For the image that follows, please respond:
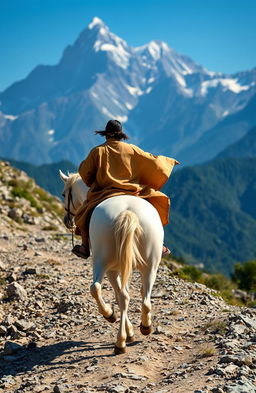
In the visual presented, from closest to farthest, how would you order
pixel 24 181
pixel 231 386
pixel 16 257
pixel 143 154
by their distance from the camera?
pixel 231 386
pixel 143 154
pixel 16 257
pixel 24 181

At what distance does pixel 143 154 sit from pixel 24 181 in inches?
1127

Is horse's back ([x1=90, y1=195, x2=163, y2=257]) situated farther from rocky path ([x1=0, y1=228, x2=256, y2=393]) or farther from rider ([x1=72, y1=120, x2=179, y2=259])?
rocky path ([x1=0, y1=228, x2=256, y2=393])

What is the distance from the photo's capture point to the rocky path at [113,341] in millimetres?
7340

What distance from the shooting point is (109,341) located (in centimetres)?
947

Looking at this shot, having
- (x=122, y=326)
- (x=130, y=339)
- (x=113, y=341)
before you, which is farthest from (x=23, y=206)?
(x=122, y=326)

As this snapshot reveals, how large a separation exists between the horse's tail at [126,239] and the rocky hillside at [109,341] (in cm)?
136

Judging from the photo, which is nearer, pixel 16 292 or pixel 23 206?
pixel 16 292

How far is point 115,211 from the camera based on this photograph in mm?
8477

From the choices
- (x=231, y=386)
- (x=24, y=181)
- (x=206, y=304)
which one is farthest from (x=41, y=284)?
(x=24, y=181)

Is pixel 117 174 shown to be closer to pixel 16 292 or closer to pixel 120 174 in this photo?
pixel 120 174

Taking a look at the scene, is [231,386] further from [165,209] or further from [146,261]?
[165,209]

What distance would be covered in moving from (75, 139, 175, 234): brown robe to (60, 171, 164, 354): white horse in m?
0.52

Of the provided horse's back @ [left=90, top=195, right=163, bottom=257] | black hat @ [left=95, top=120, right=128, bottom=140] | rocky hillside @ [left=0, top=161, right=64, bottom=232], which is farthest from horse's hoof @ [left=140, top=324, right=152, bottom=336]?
rocky hillside @ [left=0, top=161, right=64, bottom=232]

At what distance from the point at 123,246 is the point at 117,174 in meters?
1.75
